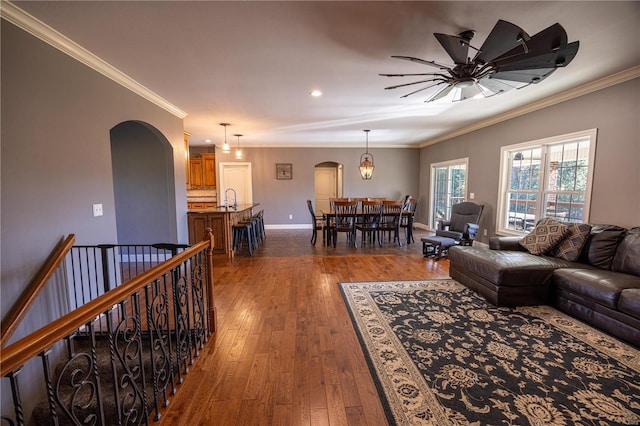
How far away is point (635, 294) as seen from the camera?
7.19 feet

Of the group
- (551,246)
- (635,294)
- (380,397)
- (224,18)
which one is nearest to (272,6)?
(224,18)

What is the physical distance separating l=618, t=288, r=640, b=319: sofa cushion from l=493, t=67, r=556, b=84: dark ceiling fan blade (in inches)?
73.9

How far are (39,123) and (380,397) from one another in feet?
10.7

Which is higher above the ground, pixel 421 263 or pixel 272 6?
pixel 272 6

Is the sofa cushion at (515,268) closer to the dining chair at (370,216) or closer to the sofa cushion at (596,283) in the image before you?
the sofa cushion at (596,283)

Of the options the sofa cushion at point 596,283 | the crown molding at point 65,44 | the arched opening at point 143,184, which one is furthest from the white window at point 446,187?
the crown molding at point 65,44

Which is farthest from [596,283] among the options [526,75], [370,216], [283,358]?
[370,216]

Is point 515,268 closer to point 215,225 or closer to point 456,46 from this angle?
point 456,46

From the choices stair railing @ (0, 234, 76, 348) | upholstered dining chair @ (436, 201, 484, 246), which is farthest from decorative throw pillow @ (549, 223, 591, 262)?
stair railing @ (0, 234, 76, 348)

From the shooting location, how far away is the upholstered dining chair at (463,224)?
485cm

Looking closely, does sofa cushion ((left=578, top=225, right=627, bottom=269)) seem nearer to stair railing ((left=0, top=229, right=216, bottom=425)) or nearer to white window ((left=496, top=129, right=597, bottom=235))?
white window ((left=496, top=129, right=597, bottom=235))

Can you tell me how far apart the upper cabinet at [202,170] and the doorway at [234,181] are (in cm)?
30

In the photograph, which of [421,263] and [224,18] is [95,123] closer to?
[224,18]

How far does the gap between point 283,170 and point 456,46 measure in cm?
642
